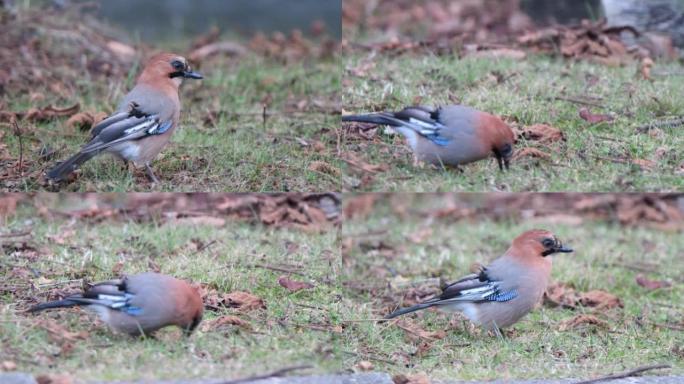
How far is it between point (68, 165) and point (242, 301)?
1.50 meters

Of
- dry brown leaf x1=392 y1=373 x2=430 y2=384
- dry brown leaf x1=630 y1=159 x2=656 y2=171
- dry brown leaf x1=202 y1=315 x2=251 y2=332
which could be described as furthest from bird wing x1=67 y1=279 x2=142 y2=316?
dry brown leaf x1=630 y1=159 x2=656 y2=171

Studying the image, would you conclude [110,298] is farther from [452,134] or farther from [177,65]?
[452,134]

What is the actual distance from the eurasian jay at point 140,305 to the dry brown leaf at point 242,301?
498 millimetres

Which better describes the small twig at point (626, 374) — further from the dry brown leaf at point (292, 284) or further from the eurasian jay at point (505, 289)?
the dry brown leaf at point (292, 284)

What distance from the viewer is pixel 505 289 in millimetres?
7270

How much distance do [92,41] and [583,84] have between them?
4.78 meters

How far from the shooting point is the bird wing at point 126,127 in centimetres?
731

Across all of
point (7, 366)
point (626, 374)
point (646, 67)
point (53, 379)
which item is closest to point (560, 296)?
point (626, 374)

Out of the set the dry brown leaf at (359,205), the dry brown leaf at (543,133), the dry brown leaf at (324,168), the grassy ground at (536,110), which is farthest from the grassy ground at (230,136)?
the dry brown leaf at (543,133)

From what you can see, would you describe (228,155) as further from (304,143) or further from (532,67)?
(532,67)

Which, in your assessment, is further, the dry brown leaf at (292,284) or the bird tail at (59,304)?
the dry brown leaf at (292,284)

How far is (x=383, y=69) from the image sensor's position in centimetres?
876

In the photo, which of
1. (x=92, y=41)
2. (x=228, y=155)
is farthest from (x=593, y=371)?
(x=92, y=41)

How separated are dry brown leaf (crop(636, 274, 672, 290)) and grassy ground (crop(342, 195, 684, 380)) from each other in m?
0.06
